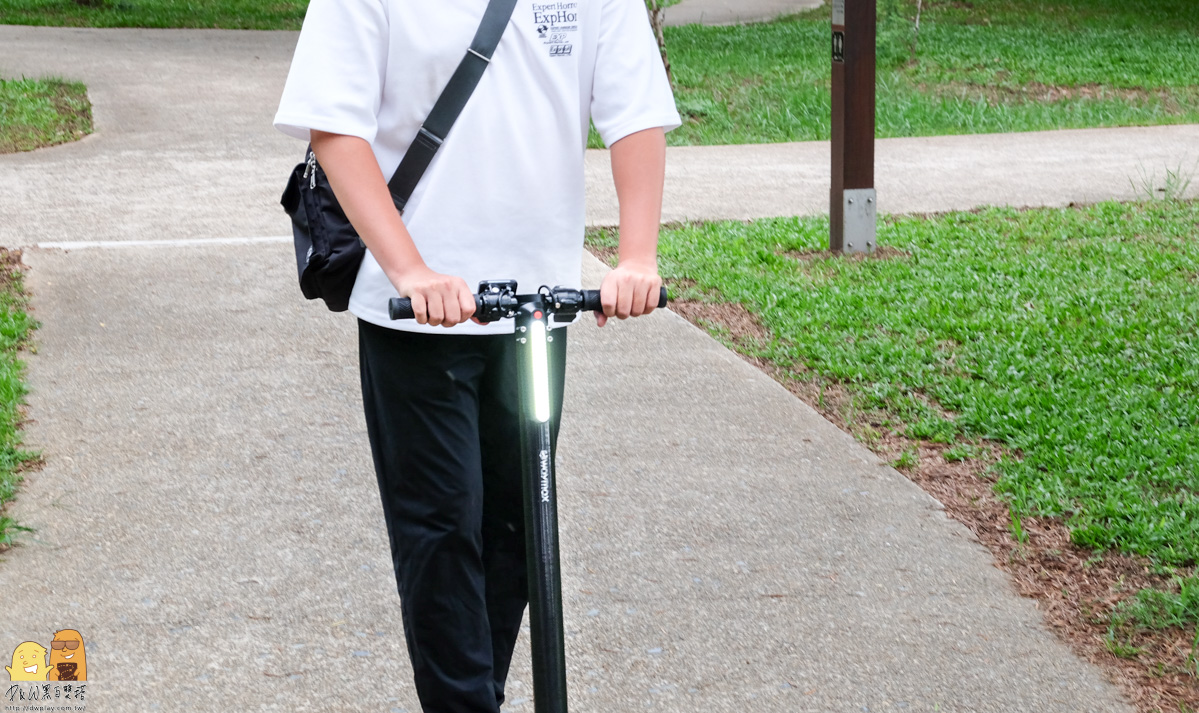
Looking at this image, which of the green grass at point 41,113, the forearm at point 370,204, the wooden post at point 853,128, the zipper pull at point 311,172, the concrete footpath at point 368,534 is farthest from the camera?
the green grass at point 41,113

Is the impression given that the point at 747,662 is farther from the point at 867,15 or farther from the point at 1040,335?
the point at 867,15

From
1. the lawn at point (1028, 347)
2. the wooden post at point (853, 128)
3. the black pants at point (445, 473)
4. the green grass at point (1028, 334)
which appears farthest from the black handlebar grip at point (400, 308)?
the wooden post at point (853, 128)

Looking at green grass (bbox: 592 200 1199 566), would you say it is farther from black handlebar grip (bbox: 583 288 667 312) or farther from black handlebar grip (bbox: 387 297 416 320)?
black handlebar grip (bbox: 387 297 416 320)

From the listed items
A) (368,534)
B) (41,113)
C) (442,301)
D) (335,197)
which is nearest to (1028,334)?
(368,534)

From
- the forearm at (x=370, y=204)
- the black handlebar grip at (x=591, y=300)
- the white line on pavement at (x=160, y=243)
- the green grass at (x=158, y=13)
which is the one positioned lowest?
the white line on pavement at (x=160, y=243)

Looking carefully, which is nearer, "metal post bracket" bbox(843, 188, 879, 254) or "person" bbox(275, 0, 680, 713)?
"person" bbox(275, 0, 680, 713)

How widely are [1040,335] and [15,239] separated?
5.44 metres

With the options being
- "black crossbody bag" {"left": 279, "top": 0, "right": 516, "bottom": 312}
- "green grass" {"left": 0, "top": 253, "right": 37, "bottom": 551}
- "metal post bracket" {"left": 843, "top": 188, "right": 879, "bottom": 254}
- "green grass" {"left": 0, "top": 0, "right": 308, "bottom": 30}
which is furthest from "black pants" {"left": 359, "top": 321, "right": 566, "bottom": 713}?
"green grass" {"left": 0, "top": 0, "right": 308, "bottom": 30}

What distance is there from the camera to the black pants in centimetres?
226

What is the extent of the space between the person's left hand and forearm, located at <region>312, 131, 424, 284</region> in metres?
0.30

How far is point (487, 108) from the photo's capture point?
2.10 meters

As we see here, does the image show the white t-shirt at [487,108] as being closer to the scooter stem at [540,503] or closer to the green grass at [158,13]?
the scooter stem at [540,503]

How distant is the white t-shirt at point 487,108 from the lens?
2.02m

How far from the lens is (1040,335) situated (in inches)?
224
